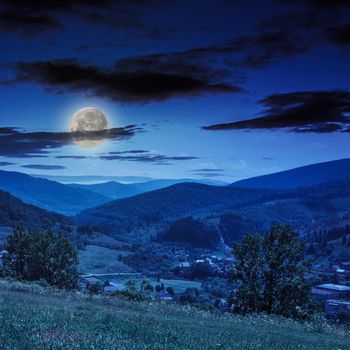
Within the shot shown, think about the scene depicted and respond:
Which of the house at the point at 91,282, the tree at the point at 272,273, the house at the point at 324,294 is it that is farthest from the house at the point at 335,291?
the tree at the point at 272,273

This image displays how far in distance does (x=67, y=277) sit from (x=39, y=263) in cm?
500

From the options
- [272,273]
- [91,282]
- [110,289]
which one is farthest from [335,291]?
[272,273]

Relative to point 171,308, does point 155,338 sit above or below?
above

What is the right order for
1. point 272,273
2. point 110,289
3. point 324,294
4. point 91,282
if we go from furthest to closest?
point 324,294, point 91,282, point 110,289, point 272,273

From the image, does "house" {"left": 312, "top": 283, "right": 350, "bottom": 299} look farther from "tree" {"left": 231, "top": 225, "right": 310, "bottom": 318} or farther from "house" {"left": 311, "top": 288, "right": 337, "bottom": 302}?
"tree" {"left": 231, "top": 225, "right": 310, "bottom": 318}

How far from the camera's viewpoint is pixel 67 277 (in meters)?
67.1

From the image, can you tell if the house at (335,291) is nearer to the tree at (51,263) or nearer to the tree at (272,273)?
the tree at (51,263)

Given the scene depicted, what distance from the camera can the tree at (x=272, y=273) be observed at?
143 ft

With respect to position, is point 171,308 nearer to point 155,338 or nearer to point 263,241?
point 155,338

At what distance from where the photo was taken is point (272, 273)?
44.9 meters

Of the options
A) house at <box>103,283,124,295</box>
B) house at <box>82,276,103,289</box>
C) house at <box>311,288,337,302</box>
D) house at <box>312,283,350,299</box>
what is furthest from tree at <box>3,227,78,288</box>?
house at <box>312,283,350,299</box>

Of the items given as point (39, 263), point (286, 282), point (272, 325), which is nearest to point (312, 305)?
point (286, 282)

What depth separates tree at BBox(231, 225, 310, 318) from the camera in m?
43.5

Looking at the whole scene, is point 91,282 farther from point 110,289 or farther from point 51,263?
point 51,263
